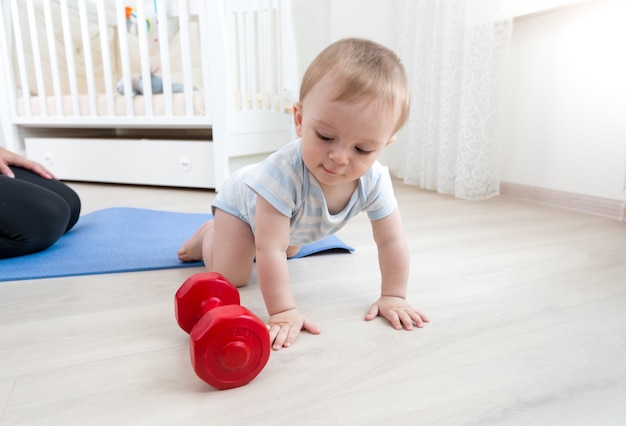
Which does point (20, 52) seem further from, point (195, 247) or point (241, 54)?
point (195, 247)

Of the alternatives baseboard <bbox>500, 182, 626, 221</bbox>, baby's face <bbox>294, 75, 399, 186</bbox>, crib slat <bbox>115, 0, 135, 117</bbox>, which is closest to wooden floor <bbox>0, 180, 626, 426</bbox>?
baby's face <bbox>294, 75, 399, 186</bbox>

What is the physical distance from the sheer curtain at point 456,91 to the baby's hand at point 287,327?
125cm

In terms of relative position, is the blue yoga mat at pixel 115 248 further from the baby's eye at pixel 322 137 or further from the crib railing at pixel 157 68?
the crib railing at pixel 157 68

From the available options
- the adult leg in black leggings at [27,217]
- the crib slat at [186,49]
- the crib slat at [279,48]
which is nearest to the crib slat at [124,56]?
the crib slat at [186,49]

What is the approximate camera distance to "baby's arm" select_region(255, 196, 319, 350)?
673mm

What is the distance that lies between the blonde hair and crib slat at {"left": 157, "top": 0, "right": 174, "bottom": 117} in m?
1.43

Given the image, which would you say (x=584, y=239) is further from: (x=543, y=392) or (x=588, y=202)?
(x=543, y=392)

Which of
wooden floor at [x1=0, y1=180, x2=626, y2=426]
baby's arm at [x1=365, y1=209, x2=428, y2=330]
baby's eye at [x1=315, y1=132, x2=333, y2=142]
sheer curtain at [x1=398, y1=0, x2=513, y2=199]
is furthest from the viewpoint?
sheer curtain at [x1=398, y1=0, x2=513, y2=199]

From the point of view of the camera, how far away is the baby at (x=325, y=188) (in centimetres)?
59

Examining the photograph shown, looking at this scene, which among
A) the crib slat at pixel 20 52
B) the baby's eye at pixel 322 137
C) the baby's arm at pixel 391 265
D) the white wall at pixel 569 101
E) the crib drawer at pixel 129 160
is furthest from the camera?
the crib slat at pixel 20 52

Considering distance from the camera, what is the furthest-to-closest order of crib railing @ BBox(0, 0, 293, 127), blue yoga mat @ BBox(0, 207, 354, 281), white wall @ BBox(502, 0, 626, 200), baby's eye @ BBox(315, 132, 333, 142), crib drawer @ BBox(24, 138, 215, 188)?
1. crib drawer @ BBox(24, 138, 215, 188)
2. crib railing @ BBox(0, 0, 293, 127)
3. white wall @ BBox(502, 0, 626, 200)
4. blue yoga mat @ BBox(0, 207, 354, 281)
5. baby's eye @ BBox(315, 132, 333, 142)

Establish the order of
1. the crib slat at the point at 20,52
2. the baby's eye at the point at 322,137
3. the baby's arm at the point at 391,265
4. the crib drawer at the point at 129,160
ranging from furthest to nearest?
the crib slat at the point at 20,52, the crib drawer at the point at 129,160, the baby's arm at the point at 391,265, the baby's eye at the point at 322,137

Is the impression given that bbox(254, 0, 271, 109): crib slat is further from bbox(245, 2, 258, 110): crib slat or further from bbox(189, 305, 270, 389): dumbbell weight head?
bbox(189, 305, 270, 389): dumbbell weight head

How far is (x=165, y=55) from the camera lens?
186 centimetres
